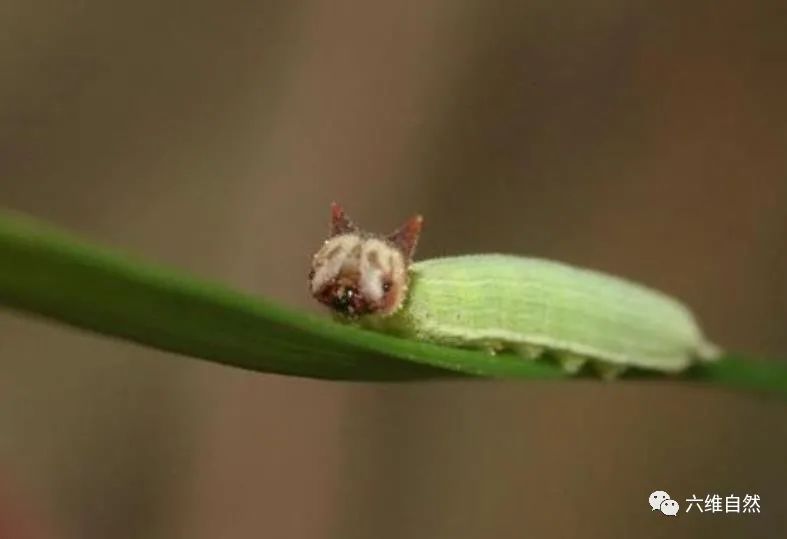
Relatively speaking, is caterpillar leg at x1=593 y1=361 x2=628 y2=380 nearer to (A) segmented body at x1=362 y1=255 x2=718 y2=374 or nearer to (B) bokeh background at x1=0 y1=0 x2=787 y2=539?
(A) segmented body at x1=362 y1=255 x2=718 y2=374

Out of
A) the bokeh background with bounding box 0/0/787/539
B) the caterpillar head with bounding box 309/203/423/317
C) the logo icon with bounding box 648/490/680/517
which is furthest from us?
the bokeh background with bounding box 0/0/787/539

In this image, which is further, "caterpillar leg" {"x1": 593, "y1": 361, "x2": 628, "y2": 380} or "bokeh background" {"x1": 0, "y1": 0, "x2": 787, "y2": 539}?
"bokeh background" {"x1": 0, "y1": 0, "x2": 787, "y2": 539}

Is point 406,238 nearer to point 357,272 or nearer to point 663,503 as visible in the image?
point 357,272

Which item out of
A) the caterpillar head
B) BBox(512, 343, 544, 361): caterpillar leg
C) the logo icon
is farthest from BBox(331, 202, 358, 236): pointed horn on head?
the logo icon

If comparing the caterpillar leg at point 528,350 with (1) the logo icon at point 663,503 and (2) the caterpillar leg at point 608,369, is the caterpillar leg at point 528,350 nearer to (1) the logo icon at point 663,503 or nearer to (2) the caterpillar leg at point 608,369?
(2) the caterpillar leg at point 608,369

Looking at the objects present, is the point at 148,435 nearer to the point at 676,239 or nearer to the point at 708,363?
the point at 676,239

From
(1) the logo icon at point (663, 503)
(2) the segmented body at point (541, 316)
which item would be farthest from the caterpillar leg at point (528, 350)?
(1) the logo icon at point (663, 503)

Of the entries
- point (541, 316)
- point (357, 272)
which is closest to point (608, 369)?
point (541, 316)

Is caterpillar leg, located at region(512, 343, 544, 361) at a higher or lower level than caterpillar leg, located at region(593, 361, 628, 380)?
lower
